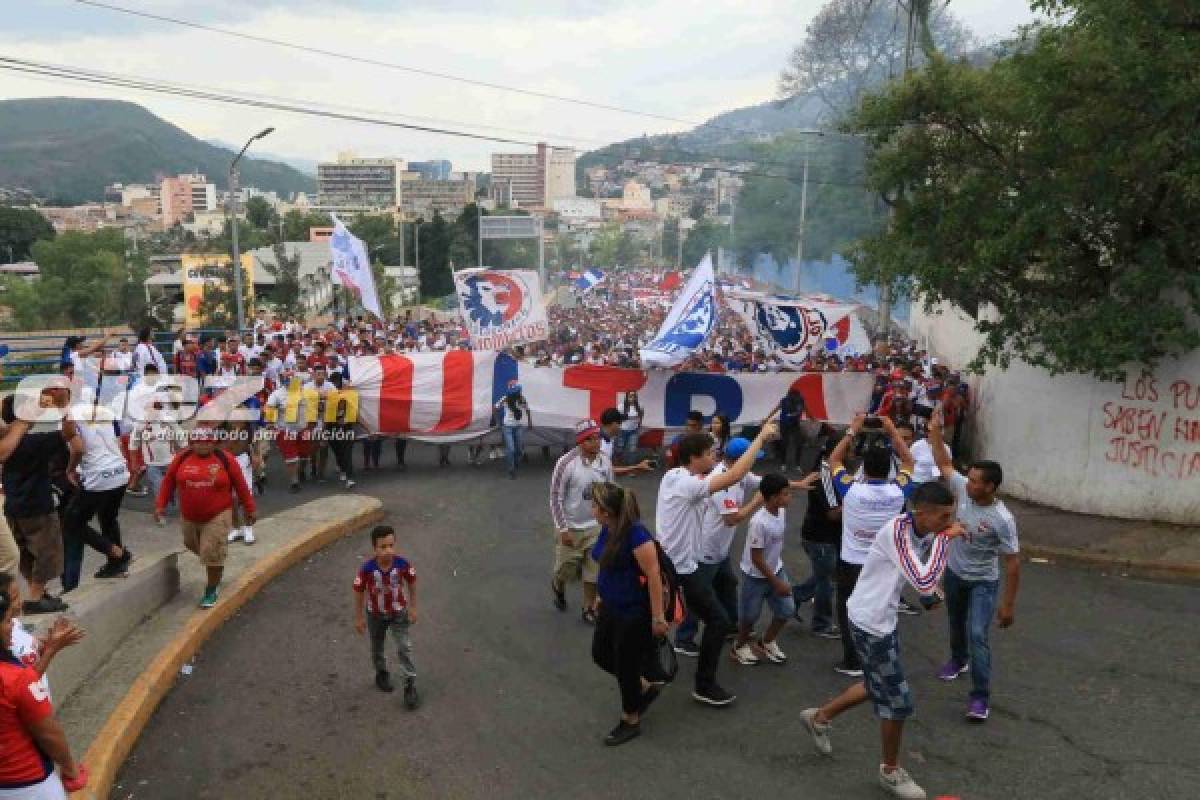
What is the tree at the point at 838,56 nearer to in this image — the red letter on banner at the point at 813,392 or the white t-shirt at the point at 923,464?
the red letter on banner at the point at 813,392

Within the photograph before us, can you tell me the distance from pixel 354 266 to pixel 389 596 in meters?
12.9

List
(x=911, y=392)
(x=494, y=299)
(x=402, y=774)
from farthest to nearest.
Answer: (x=494, y=299) → (x=911, y=392) → (x=402, y=774)

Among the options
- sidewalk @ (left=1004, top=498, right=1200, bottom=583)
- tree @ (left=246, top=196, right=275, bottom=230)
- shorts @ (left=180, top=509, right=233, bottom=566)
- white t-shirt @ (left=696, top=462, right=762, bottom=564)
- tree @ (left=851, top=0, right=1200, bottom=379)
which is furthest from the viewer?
tree @ (left=246, top=196, right=275, bottom=230)

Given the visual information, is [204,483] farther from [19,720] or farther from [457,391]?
[457,391]

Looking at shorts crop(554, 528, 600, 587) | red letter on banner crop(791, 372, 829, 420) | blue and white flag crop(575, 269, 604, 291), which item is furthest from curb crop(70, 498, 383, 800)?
blue and white flag crop(575, 269, 604, 291)

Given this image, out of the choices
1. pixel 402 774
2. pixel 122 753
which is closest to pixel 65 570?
pixel 122 753

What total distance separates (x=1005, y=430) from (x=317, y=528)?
826 cm

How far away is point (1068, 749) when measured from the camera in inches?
213

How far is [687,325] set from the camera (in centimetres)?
1455

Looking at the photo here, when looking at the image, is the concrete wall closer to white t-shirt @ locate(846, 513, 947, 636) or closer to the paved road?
the paved road

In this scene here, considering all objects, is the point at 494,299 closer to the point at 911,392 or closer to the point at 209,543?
the point at 911,392

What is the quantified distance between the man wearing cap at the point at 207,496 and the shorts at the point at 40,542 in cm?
84

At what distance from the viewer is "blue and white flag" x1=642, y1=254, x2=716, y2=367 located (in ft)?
46.3

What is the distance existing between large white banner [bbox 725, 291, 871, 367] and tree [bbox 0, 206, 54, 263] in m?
114
